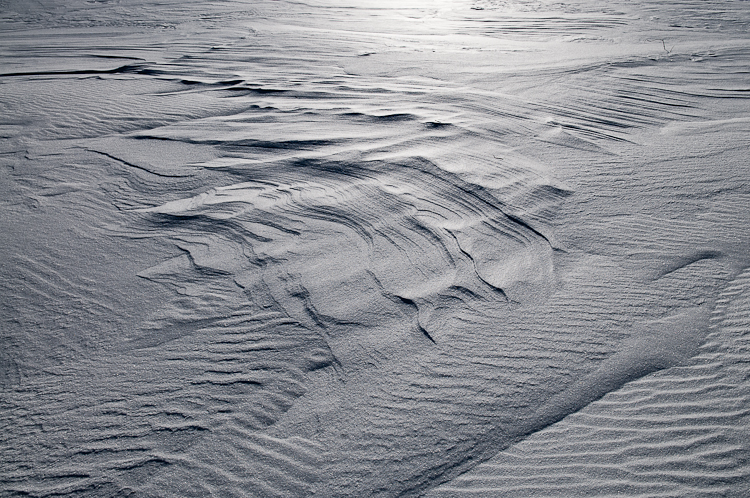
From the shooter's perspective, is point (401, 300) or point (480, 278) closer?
point (401, 300)

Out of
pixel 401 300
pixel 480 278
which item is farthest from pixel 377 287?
pixel 480 278

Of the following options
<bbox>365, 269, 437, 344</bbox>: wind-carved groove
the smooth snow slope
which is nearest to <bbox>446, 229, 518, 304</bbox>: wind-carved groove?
the smooth snow slope

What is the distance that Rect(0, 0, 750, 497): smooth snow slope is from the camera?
1370 mm

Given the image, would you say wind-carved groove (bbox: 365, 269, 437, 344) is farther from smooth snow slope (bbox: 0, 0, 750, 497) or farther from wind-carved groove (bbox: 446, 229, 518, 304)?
wind-carved groove (bbox: 446, 229, 518, 304)

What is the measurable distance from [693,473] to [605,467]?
0.23 meters

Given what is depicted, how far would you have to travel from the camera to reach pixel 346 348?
1.68m

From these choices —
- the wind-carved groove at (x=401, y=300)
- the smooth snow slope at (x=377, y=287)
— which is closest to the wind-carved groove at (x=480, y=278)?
the smooth snow slope at (x=377, y=287)

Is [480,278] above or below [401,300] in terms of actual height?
above

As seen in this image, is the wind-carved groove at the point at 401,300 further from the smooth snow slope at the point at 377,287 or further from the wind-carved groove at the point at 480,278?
the wind-carved groove at the point at 480,278

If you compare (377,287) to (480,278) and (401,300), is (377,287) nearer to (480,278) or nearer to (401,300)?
(401,300)

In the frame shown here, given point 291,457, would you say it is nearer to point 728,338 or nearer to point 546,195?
point 728,338

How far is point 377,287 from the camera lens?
6.35 ft

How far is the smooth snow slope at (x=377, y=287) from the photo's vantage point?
1.37 meters

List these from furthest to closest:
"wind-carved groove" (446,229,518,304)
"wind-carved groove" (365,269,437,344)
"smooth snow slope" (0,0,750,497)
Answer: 1. "wind-carved groove" (446,229,518,304)
2. "wind-carved groove" (365,269,437,344)
3. "smooth snow slope" (0,0,750,497)
